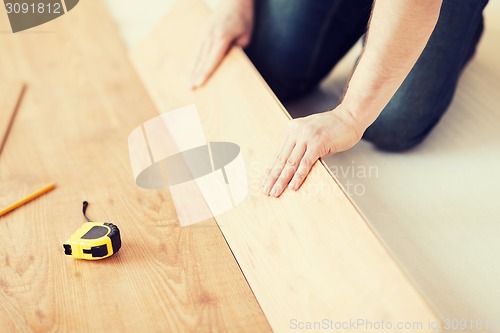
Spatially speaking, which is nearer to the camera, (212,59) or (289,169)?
(289,169)

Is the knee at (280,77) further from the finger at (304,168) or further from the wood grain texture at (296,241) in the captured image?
the finger at (304,168)

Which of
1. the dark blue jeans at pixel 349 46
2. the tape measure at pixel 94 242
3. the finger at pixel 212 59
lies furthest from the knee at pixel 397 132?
the tape measure at pixel 94 242

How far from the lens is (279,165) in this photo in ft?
3.59

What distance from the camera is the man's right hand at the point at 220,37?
4.85 feet

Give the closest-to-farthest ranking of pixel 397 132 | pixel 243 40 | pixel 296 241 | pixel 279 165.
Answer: pixel 296 241 < pixel 279 165 < pixel 397 132 < pixel 243 40

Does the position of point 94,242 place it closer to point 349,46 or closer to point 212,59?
point 212,59

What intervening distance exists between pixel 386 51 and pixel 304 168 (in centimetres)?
25

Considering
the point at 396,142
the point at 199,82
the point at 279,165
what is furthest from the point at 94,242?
the point at 396,142

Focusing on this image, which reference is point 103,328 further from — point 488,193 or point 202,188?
point 488,193

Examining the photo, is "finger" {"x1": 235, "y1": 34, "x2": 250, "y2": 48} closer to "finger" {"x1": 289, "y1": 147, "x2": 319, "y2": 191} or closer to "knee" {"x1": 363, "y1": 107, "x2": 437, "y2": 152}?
"knee" {"x1": 363, "y1": 107, "x2": 437, "y2": 152}

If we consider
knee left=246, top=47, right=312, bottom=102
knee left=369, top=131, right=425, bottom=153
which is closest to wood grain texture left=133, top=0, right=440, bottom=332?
knee left=246, top=47, right=312, bottom=102

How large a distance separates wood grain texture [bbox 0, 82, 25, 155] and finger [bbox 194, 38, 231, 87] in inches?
18.0

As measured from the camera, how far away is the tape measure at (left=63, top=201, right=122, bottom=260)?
1.04m

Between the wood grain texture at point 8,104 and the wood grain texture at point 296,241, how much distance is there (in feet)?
1.50
